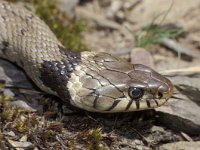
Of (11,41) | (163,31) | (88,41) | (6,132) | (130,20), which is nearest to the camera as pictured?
(6,132)

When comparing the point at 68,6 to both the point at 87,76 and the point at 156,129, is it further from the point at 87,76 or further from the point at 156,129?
the point at 156,129

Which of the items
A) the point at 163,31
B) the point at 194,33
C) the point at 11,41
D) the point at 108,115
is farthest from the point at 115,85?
the point at 194,33

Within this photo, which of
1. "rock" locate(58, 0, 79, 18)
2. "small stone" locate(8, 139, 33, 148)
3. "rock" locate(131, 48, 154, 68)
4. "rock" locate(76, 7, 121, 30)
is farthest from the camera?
"rock" locate(76, 7, 121, 30)

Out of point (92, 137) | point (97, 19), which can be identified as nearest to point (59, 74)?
point (92, 137)

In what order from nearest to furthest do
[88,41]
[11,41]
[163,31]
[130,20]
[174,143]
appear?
[174,143], [11,41], [163,31], [88,41], [130,20]

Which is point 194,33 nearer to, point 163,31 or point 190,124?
point 163,31

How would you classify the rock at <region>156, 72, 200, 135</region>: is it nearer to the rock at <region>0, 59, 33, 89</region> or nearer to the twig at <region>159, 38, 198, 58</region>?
the twig at <region>159, 38, 198, 58</region>

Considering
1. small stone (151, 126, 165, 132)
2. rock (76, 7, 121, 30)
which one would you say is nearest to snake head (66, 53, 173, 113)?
small stone (151, 126, 165, 132)
